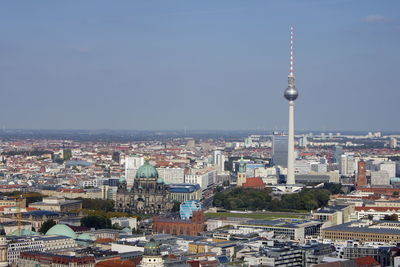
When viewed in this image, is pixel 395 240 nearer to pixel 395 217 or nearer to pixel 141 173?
pixel 395 217

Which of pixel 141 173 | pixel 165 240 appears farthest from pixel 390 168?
pixel 165 240

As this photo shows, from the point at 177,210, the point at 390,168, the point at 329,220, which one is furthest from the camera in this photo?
the point at 390,168

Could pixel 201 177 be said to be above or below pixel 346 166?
below

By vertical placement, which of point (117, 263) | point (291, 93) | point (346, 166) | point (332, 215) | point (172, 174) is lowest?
point (117, 263)

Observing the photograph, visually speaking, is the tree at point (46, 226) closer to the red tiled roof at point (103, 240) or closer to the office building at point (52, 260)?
the red tiled roof at point (103, 240)

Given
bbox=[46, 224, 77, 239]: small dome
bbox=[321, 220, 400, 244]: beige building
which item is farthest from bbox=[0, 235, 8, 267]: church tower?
bbox=[321, 220, 400, 244]: beige building

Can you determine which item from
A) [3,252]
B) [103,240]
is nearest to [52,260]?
[3,252]

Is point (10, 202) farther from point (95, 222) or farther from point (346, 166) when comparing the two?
point (346, 166)
